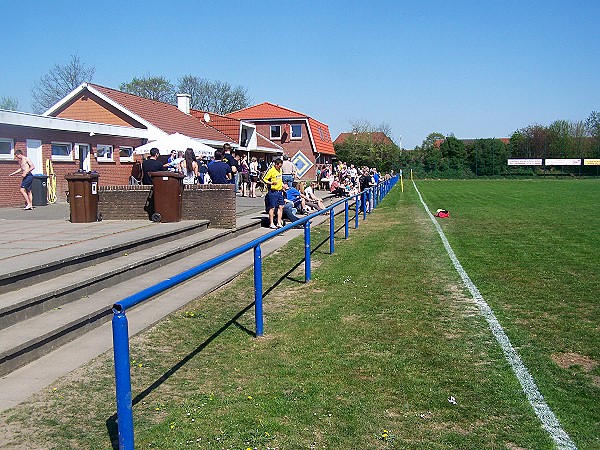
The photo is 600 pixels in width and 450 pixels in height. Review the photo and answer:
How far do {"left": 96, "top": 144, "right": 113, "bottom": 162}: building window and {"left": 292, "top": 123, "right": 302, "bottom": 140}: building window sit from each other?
110ft

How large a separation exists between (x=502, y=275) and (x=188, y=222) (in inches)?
259

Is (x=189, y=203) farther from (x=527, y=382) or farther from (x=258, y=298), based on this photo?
(x=527, y=382)

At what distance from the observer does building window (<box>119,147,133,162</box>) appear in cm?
2830

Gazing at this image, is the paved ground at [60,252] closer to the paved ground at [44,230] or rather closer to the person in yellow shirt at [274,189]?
the paved ground at [44,230]

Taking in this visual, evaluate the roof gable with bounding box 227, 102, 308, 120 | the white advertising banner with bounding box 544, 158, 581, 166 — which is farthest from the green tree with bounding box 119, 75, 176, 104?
the white advertising banner with bounding box 544, 158, 581, 166

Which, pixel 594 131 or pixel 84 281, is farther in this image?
pixel 594 131

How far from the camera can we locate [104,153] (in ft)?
87.9

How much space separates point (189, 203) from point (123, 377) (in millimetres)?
10881

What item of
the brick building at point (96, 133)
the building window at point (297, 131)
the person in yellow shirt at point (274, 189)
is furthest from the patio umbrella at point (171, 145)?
the building window at point (297, 131)

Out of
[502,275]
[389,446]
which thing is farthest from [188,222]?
[389,446]

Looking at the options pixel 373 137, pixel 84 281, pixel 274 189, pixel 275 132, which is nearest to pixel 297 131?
pixel 275 132

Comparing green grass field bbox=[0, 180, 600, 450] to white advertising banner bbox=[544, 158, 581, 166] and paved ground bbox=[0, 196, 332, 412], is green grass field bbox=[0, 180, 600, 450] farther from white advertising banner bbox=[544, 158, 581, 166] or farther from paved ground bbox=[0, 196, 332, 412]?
white advertising banner bbox=[544, 158, 581, 166]

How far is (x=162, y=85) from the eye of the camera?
75438 millimetres

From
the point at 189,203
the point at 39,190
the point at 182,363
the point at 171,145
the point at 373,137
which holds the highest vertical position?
A: the point at 373,137
